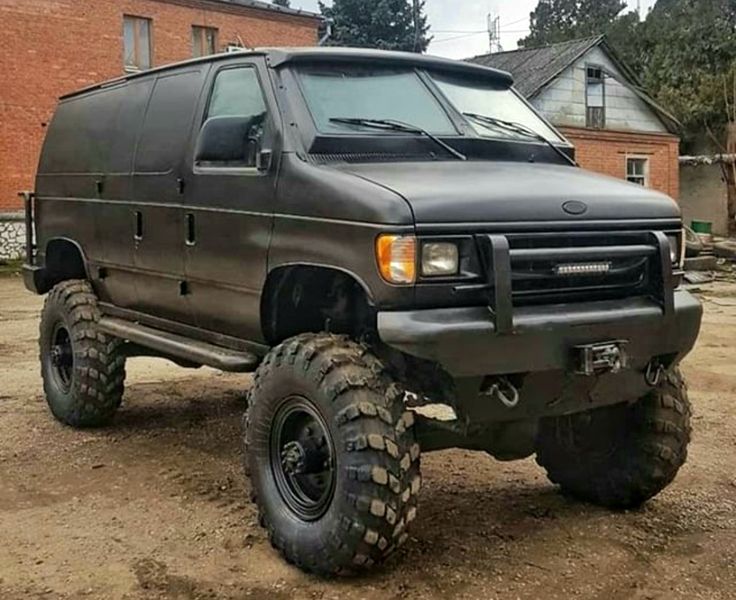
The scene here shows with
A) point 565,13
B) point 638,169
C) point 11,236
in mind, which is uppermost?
point 565,13

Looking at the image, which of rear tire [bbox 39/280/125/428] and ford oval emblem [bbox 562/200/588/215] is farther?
rear tire [bbox 39/280/125/428]

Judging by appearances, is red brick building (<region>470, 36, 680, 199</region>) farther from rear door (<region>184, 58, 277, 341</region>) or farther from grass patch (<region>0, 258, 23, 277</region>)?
rear door (<region>184, 58, 277, 341</region>)

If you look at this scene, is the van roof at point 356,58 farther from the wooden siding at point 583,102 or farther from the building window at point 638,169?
the building window at point 638,169

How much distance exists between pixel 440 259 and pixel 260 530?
1.78 meters

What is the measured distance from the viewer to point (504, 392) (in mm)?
4016

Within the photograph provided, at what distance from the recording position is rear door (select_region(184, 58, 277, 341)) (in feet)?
15.3

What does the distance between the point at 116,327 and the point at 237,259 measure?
1.65m

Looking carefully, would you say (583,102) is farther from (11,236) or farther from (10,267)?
(10,267)

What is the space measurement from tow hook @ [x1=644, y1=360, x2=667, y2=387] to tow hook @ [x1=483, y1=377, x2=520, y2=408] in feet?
2.50

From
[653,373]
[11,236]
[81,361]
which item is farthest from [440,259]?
[11,236]

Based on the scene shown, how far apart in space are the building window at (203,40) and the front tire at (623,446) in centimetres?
2271

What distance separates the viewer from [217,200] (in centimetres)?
496

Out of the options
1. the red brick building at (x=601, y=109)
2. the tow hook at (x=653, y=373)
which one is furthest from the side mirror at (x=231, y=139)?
the red brick building at (x=601, y=109)

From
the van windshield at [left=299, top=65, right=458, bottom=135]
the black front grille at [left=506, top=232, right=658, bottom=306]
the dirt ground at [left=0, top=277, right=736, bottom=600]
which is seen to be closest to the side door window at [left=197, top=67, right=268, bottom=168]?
the van windshield at [left=299, top=65, right=458, bottom=135]
